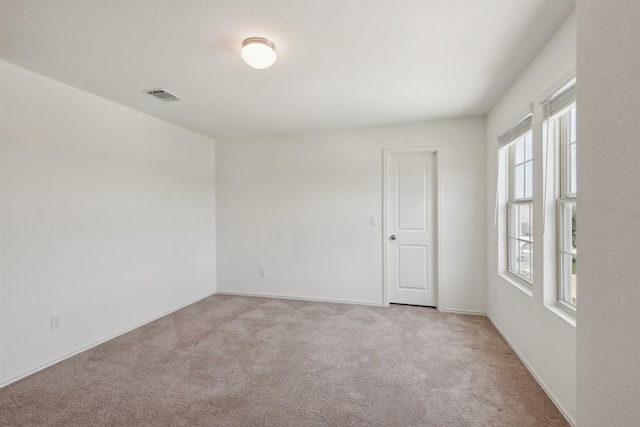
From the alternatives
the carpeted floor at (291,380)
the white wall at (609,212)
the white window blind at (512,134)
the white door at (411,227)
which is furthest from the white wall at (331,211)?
the white wall at (609,212)

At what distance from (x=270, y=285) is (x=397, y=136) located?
2752 millimetres

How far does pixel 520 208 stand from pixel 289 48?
98.6 inches

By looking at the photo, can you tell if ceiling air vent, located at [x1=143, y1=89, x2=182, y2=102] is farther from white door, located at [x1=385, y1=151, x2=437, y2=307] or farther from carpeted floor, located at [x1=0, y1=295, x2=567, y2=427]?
white door, located at [x1=385, y1=151, x2=437, y2=307]

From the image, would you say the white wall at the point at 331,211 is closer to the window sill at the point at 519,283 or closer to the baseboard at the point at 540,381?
the window sill at the point at 519,283

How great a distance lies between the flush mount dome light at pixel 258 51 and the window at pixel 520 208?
2163 millimetres

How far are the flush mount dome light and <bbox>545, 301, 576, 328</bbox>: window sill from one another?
2.51 metres

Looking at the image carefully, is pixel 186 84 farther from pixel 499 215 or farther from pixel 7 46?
pixel 499 215

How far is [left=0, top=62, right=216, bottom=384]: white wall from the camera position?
234 cm

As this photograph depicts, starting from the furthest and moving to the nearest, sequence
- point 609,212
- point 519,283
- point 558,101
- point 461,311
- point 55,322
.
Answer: point 461,311 → point 519,283 → point 55,322 → point 558,101 → point 609,212

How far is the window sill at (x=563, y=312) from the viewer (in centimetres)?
184

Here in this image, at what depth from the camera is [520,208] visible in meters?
2.87

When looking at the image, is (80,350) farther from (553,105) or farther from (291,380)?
(553,105)

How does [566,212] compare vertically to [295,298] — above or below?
above

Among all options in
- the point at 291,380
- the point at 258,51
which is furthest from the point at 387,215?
the point at 258,51
